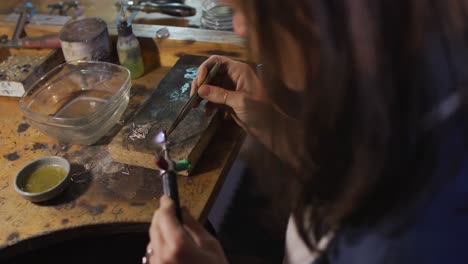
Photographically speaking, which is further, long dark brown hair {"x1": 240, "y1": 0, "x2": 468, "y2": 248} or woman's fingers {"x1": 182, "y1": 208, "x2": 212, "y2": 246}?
woman's fingers {"x1": 182, "y1": 208, "x2": 212, "y2": 246}

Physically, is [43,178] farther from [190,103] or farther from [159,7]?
[159,7]

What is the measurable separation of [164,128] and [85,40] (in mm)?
436

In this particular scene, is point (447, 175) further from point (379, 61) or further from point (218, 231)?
point (218, 231)

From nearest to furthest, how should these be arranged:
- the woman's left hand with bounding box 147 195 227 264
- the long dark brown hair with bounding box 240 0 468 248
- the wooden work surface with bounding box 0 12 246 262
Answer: the long dark brown hair with bounding box 240 0 468 248, the woman's left hand with bounding box 147 195 227 264, the wooden work surface with bounding box 0 12 246 262

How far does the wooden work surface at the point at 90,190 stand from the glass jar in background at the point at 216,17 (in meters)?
0.45

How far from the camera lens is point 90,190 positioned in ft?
3.04

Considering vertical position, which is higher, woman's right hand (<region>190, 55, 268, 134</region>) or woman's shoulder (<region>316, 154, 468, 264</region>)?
woman's shoulder (<region>316, 154, 468, 264</region>)

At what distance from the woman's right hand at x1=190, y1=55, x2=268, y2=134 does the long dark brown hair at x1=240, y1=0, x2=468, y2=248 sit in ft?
1.25

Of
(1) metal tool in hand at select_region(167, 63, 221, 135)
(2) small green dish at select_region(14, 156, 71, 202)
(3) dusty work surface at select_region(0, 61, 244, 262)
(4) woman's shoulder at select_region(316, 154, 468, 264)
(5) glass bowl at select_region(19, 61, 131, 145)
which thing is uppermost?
(4) woman's shoulder at select_region(316, 154, 468, 264)

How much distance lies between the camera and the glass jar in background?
1432 mm

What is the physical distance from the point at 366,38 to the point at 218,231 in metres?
1.17

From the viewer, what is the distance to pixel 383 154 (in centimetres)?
53

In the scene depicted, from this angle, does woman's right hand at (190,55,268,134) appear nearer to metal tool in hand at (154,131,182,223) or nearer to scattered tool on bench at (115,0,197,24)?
metal tool in hand at (154,131,182,223)

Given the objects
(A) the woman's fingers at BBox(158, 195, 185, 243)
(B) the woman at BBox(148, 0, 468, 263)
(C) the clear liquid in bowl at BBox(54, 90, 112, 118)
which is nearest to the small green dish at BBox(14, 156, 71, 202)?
(C) the clear liquid in bowl at BBox(54, 90, 112, 118)
